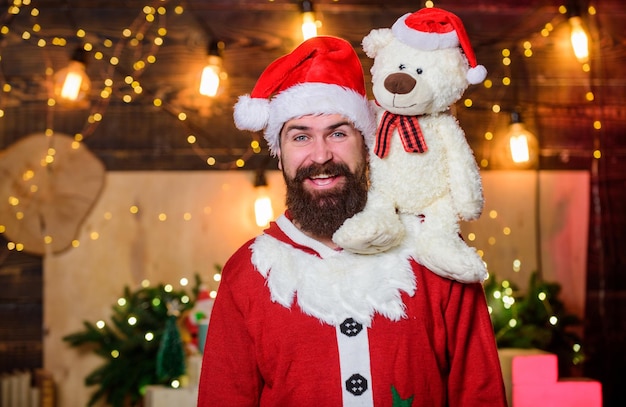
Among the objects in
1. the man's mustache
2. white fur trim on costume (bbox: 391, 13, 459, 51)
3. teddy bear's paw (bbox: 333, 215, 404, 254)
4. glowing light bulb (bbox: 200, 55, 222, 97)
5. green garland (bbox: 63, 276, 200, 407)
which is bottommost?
green garland (bbox: 63, 276, 200, 407)

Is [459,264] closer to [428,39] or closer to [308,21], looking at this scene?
[428,39]

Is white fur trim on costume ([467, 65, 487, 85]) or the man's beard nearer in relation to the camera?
white fur trim on costume ([467, 65, 487, 85])

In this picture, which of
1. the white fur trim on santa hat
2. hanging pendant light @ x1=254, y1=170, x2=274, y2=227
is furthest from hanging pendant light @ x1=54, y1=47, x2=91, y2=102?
the white fur trim on santa hat

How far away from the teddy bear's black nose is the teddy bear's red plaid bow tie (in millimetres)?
76

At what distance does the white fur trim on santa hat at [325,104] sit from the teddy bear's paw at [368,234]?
10.2 inches

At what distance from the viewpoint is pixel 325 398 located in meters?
1.72

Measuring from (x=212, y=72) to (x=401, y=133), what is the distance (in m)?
1.61

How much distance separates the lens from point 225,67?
3461 millimetres

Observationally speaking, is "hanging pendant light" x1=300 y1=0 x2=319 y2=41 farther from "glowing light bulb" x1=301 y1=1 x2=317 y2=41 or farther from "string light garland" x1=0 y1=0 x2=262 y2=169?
"string light garland" x1=0 y1=0 x2=262 y2=169

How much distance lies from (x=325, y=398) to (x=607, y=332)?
2.22 meters

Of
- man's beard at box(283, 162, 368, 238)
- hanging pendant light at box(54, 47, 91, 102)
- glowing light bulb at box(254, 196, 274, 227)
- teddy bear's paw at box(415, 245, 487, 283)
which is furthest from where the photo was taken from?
glowing light bulb at box(254, 196, 274, 227)

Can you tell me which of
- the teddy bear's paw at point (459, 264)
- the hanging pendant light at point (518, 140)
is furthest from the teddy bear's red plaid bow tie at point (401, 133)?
the hanging pendant light at point (518, 140)

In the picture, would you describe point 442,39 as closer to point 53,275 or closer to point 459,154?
point 459,154

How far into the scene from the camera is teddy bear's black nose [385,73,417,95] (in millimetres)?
1670
